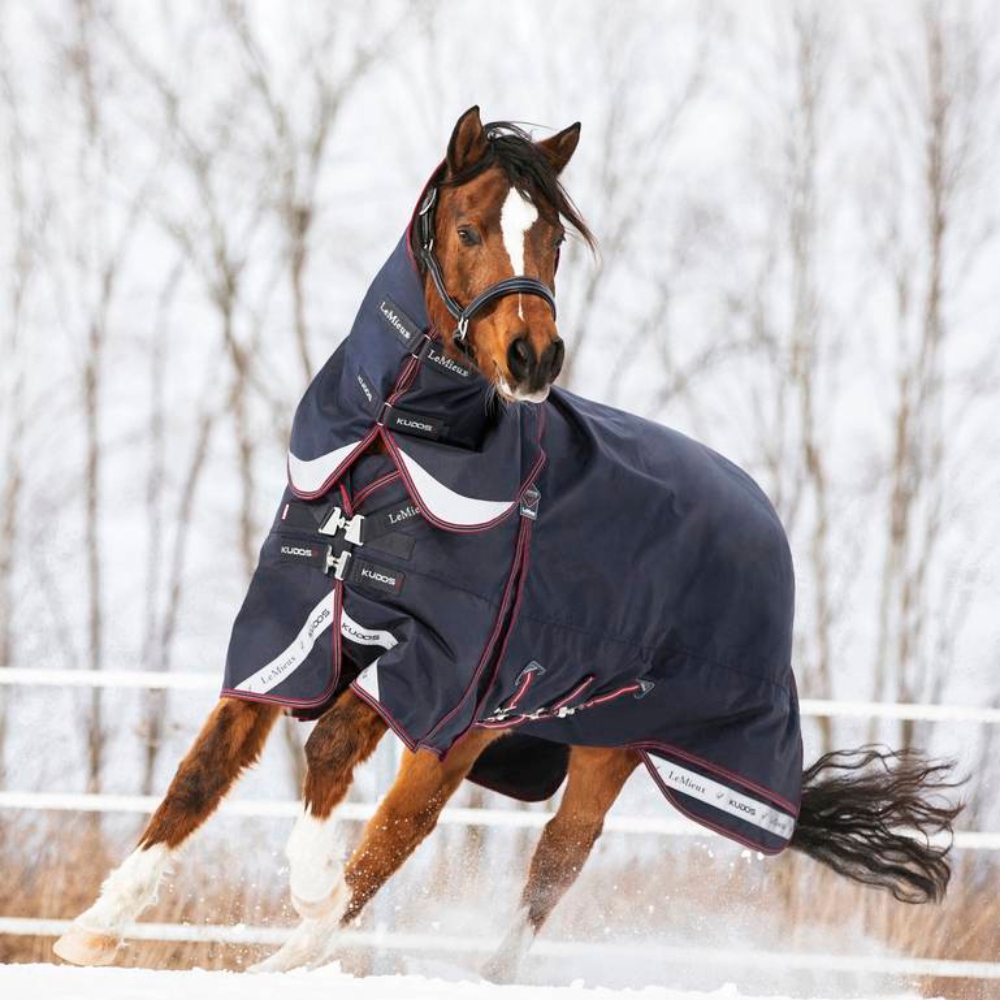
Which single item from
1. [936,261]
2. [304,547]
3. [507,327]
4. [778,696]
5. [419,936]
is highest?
[936,261]

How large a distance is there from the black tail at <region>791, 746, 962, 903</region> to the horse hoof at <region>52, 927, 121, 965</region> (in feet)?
5.70

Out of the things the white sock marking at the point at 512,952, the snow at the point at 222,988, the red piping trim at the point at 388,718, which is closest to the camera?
the snow at the point at 222,988

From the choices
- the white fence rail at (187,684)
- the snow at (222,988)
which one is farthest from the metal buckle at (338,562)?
the white fence rail at (187,684)

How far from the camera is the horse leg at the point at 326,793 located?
8.36 feet

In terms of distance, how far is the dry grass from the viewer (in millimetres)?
4344

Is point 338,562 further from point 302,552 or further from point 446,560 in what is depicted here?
point 446,560

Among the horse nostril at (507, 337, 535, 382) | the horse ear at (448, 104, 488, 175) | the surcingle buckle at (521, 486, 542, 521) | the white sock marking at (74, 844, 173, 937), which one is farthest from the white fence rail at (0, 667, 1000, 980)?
the horse ear at (448, 104, 488, 175)

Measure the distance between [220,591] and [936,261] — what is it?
5.06 meters

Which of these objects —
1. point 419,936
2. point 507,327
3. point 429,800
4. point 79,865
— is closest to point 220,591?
point 79,865

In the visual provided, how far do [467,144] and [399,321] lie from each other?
35 cm

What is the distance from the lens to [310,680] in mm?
2578

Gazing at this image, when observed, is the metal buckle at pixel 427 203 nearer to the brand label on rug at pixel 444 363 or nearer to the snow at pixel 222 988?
the brand label on rug at pixel 444 363

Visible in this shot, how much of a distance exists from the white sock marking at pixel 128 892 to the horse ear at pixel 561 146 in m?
1.47

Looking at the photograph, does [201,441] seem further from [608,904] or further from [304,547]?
[304,547]
